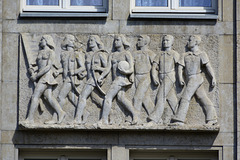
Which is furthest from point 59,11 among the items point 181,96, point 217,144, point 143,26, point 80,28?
point 217,144

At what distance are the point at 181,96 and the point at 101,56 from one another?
1.85 m

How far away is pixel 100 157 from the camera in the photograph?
19.0 metres

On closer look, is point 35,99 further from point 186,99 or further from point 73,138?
point 186,99

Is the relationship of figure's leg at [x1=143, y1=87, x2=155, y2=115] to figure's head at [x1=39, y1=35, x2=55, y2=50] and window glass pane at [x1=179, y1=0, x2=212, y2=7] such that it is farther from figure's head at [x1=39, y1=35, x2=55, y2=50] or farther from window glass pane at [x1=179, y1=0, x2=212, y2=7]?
figure's head at [x1=39, y1=35, x2=55, y2=50]

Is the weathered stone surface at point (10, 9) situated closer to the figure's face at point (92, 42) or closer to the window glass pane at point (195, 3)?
the figure's face at point (92, 42)

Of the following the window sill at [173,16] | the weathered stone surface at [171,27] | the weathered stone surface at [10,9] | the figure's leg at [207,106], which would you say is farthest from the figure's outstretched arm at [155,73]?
the weathered stone surface at [10,9]

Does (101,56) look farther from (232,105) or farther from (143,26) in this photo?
(232,105)

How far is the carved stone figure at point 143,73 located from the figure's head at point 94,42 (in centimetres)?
74

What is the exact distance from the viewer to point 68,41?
62.1 feet

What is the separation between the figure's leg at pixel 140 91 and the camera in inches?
737

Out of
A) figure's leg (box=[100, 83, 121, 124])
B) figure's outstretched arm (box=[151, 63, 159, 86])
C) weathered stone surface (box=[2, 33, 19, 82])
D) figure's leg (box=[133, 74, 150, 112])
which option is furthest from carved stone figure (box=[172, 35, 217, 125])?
weathered stone surface (box=[2, 33, 19, 82])

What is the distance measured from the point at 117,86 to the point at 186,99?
144 cm

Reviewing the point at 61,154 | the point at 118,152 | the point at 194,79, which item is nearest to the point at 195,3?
the point at 194,79

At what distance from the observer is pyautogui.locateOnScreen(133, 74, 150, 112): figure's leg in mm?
18719
